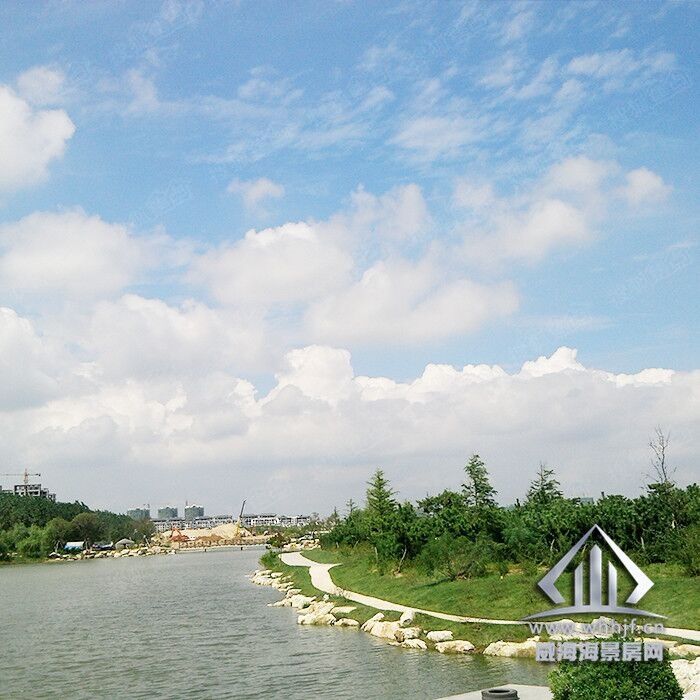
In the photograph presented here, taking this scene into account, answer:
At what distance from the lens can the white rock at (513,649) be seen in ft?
78.7

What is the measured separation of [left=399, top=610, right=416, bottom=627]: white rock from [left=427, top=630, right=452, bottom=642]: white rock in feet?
7.46

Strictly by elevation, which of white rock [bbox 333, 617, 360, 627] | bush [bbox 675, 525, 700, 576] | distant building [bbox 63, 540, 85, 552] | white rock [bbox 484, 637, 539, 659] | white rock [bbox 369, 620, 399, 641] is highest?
bush [bbox 675, 525, 700, 576]

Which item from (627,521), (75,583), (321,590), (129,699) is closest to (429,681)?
(129,699)

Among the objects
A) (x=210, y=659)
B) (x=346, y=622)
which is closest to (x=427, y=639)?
(x=346, y=622)

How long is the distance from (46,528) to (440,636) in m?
131

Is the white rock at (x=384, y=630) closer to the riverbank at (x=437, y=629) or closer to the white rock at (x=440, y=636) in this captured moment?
the riverbank at (x=437, y=629)

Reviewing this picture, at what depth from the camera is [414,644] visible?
27141 millimetres

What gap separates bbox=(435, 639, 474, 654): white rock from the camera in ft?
82.9

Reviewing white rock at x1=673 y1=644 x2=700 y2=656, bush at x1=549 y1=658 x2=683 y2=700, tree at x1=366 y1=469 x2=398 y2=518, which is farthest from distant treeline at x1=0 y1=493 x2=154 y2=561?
bush at x1=549 y1=658 x2=683 y2=700

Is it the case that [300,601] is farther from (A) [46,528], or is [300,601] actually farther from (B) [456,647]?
(A) [46,528]

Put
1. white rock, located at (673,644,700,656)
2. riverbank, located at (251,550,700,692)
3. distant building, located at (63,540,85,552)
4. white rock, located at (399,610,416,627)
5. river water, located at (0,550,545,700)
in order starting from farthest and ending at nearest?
distant building, located at (63,540,85,552) → white rock, located at (399,610,416,627) → river water, located at (0,550,545,700) → riverbank, located at (251,550,700,692) → white rock, located at (673,644,700,656)

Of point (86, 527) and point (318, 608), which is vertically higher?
point (318, 608)

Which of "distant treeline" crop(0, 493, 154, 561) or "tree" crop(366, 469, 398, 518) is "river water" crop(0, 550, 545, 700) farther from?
"distant treeline" crop(0, 493, 154, 561)

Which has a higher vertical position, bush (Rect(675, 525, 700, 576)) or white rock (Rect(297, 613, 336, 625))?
bush (Rect(675, 525, 700, 576))
